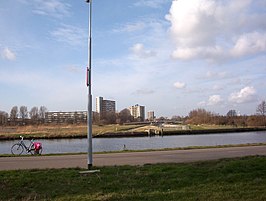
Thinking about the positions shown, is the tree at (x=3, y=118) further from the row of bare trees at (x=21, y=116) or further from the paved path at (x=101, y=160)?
the paved path at (x=101, y=160)

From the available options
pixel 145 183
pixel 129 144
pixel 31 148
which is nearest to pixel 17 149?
pixel 31 148

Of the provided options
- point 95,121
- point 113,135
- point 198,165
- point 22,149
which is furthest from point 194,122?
point 198,165

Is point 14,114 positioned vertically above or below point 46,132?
above

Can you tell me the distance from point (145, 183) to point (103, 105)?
14094 centimetres

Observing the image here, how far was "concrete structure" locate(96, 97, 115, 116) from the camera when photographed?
139663 mm

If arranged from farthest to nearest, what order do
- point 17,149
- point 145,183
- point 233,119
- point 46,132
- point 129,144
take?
point 233,119 → point 46,132 → point 129,144 → point 17,149 → point 145,183

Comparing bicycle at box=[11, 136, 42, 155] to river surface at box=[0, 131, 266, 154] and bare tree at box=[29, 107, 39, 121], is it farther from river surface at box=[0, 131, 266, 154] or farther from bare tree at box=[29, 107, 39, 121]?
bare tree at box=[29, 107, 39, 121]

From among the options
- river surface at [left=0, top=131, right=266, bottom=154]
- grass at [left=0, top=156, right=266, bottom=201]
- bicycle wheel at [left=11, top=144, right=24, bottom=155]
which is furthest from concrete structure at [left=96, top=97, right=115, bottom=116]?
grass at [left=0, top=156, right=266, bottom=201]

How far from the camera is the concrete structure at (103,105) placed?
140 m

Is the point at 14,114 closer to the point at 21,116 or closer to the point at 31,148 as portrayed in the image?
the point at 21,116

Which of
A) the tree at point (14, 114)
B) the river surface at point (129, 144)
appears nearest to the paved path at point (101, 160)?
the river surface at point (129, 144)

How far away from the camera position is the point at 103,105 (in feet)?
489

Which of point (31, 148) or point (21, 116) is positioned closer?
point (31, 148)

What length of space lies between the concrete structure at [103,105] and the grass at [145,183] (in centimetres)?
11918
